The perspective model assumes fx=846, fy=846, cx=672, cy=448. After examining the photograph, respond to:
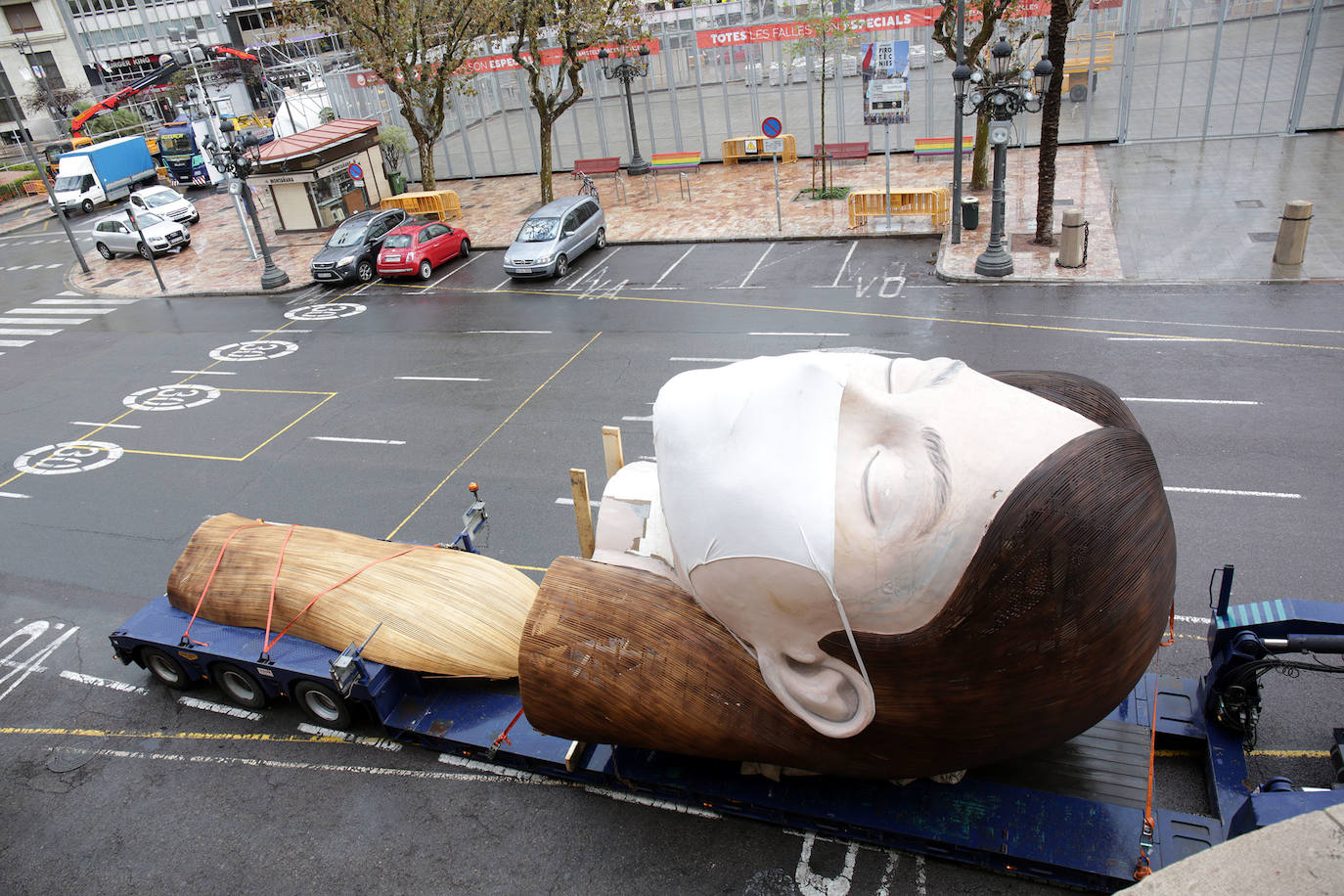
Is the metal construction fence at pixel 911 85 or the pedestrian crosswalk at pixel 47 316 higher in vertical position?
the metal construction fence at pixel 911 85

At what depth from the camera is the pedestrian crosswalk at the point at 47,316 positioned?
843 inches

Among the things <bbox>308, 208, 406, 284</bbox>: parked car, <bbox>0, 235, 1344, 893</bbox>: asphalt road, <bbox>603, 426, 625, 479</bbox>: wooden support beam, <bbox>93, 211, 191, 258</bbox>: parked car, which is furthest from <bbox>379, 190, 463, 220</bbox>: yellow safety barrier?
<bbox>603, 426, 625, 479</bbox>: wooden support beam

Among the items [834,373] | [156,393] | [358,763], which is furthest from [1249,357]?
[156,393]

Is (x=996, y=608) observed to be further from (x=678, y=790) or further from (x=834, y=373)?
(x=678, y=790)

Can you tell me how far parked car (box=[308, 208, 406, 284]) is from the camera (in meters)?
22.5

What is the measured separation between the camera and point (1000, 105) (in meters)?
16.5

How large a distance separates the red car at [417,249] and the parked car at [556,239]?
2.30 metres

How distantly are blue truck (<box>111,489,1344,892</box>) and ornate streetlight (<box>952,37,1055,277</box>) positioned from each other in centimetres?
1209

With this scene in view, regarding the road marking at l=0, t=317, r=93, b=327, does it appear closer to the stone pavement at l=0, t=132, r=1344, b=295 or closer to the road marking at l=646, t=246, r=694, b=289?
the stone pavement at l=0, t=132, r=1344, b=295

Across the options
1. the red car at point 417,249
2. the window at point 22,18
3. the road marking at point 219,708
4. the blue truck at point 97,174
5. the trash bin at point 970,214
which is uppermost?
the window at point 22,18

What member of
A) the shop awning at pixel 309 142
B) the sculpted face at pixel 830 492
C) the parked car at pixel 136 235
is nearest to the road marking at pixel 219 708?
the sculpted face at pixel 830 492

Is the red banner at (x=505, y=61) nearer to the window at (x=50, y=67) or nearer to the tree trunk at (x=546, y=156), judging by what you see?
the tree trunk at (x=546, y=156)

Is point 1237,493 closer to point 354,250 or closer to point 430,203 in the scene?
point 354,250

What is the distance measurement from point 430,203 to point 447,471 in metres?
17.5
